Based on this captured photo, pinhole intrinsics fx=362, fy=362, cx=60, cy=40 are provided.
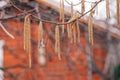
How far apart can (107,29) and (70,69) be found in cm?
131

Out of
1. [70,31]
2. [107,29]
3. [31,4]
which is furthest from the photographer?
[107,29]

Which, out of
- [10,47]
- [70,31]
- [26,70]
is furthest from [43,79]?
[70,31]

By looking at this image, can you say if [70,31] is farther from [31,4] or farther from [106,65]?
[106,65]

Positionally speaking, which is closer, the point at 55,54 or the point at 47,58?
the point at 55,54

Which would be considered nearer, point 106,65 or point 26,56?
point 26,56

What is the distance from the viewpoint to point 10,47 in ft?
24.3

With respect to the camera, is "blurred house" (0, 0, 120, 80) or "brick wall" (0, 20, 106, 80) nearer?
"blurred house" (0, 0, 120, 80)

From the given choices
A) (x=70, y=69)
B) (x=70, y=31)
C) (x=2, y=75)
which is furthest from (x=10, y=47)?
(x=70, y=31)

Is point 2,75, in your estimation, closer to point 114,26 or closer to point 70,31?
point 114,26

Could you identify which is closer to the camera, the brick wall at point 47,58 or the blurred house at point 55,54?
the blurred house at point 55,54

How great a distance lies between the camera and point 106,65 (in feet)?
30.4

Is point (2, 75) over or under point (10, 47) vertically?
under

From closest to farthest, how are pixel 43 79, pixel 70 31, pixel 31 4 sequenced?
pixel 70 31
pixel 31 4
pixel 43 79

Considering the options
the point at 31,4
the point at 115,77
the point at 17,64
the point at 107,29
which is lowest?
the point at 115,77
